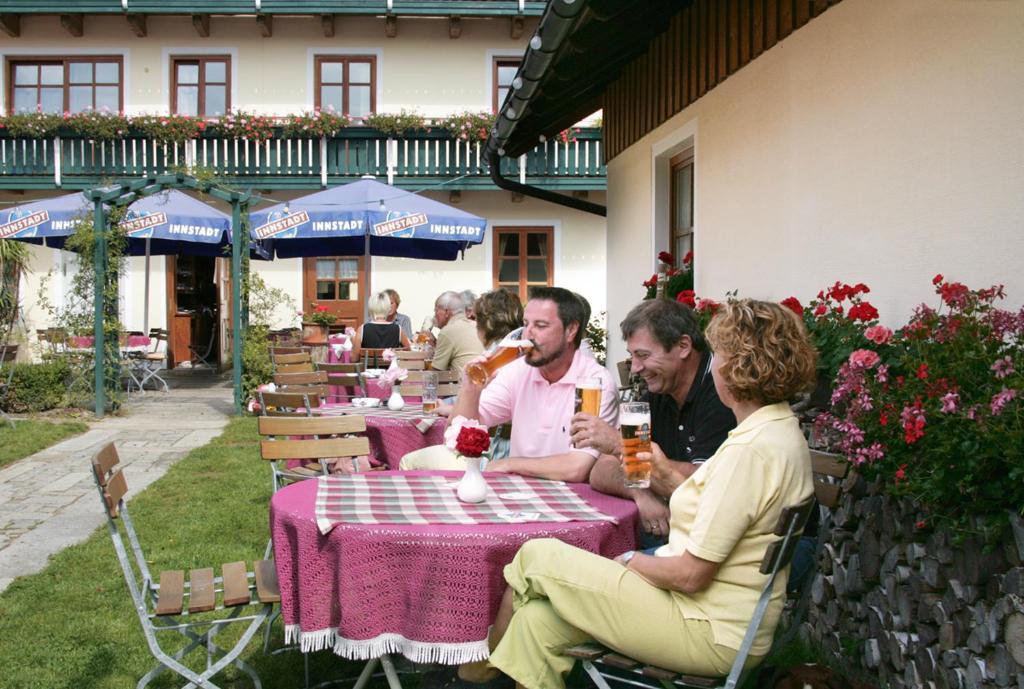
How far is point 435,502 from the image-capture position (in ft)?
10.8

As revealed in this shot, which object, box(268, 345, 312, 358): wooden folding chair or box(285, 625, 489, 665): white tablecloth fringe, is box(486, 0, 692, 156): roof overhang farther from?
box(268, 345, 312, 358): wooden folding chair

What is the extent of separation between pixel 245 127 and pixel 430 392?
1219 cm

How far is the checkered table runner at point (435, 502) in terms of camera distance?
3.04m

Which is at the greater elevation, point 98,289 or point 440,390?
point 98,289

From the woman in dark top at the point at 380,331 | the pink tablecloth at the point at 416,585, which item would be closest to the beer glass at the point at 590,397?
the pink tablecloth at the point at 416,585

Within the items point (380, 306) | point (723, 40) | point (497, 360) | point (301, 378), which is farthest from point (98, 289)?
point (497, 360)

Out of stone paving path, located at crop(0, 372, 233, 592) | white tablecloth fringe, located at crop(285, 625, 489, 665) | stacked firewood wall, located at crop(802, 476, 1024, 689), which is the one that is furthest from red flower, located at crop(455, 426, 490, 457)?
stone paving path, located at crop(0, 372, 233, 592)

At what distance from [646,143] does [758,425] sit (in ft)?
19.1

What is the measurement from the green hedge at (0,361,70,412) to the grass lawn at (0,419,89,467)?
2.95 ft

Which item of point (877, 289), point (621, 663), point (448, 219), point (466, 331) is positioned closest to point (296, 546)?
point (621, 663)

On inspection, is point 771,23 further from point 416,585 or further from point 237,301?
point 237,301

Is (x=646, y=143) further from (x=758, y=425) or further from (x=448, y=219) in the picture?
(x=758, y=425)

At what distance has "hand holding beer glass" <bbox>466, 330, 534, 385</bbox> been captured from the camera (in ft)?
13.0

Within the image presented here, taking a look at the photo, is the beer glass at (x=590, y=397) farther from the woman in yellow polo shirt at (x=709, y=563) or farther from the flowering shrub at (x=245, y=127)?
the flowering shrub at (x=245, y=127)
